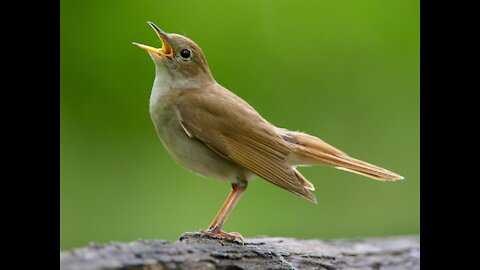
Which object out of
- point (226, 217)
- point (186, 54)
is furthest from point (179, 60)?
point (226, 217)

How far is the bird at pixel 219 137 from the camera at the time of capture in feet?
15.3

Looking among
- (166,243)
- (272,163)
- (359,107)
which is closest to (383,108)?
(359,107)

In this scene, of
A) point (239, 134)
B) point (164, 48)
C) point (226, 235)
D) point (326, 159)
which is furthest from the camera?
point (164, 48)

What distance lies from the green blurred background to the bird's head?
591mm

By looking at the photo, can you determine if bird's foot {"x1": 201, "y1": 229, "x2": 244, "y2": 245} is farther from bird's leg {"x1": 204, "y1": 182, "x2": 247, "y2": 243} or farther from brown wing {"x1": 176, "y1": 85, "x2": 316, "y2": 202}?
brown wing {"x1": 176, "y1": 85, "x2": 316, "y2": 202}

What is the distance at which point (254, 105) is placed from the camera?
6391 mm

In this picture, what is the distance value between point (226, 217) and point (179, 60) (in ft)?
4.08

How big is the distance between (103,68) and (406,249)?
288cm

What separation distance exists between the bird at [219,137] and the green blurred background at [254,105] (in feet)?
2.20

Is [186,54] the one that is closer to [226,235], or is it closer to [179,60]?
[179,60]

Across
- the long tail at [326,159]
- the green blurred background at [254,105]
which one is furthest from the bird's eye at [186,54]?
the long tail at [326,159]

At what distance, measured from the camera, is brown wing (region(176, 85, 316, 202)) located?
15.2 ft
